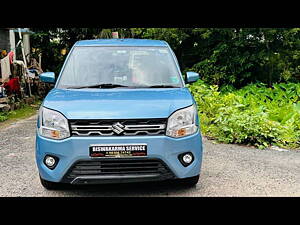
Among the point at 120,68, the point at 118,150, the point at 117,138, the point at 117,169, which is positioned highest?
the point at 120,68

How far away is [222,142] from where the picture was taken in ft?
23.8

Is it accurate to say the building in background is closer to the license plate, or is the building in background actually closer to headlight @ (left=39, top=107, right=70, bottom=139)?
headlight @ (left=39, top=107, right=70, bottom=139)

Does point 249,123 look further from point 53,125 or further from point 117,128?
point 53,125

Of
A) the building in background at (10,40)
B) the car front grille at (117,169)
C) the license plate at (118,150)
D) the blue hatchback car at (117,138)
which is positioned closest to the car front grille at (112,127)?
the blue hatchback car at (117,138)

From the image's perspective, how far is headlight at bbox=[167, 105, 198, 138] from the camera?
4.07m

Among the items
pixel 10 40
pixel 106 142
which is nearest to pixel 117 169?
pixel 106 142

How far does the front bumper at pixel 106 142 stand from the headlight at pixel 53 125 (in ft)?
0.21

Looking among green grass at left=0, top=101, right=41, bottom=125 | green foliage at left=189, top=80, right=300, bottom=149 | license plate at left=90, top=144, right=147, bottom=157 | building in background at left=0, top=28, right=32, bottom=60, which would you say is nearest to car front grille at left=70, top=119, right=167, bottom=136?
license plate at left=90, top=144, right=147, bottom=157

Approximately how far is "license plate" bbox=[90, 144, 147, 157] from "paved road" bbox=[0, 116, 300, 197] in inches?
31.3

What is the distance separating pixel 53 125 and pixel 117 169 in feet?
2.76

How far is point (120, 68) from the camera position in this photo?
5082mm

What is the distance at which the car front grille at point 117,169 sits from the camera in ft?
13.1

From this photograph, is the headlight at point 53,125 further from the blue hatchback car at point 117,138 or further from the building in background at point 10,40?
the building in background at point 10,40

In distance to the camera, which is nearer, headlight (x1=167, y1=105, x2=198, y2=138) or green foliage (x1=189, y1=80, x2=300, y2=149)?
headlight (x1=167, y1=105, x2=198, y2=138)
